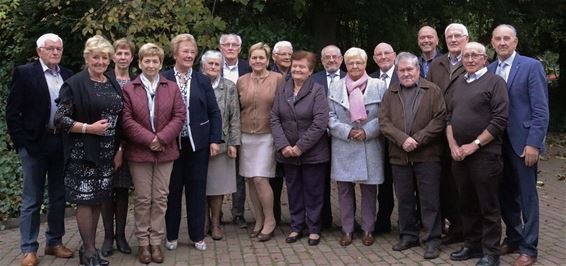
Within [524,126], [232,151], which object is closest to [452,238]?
[524,126]

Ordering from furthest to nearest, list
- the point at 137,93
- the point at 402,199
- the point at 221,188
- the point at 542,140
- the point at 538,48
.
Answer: the point at 538,48
the point at 221,188
the point at 402,199
the point at 137,93
the point at 542,140

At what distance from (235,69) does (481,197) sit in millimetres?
3021

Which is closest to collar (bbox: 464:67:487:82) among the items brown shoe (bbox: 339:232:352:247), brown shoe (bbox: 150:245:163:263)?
brown shoe (bbox: 339:232:352:247)

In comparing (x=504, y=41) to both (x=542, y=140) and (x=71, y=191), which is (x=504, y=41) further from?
(x=71, y=191)

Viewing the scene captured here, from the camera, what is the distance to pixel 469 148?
506cm

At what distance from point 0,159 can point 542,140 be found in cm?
746

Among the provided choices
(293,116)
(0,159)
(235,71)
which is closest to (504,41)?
(293,116)

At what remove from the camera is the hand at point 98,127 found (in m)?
4.95

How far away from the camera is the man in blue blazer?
498cm

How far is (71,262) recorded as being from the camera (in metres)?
5.54

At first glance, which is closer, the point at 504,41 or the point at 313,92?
the point at 504,41

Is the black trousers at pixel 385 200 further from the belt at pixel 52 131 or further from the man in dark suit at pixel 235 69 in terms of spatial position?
the belt at pixel 52 131

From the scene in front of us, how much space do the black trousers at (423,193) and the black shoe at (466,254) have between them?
0.77ft

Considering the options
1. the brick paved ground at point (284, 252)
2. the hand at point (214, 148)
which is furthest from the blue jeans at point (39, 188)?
the hand at point (214, 148)
